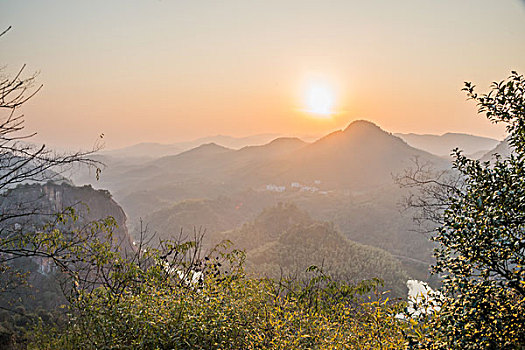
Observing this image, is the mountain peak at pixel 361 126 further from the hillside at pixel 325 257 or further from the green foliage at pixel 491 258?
the green foliage at pixel 491 258

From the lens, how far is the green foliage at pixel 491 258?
392 centimetres

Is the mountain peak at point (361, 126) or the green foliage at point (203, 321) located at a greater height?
the mountain peak at point (361, 126)

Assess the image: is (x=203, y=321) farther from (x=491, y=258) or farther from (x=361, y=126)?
(x=361, y=126)

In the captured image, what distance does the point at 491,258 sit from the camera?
4027 mm

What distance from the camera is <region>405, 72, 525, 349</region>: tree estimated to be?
3.92 metres

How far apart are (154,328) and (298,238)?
160 feet

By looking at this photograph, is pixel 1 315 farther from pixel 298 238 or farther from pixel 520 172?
pixel 298 238

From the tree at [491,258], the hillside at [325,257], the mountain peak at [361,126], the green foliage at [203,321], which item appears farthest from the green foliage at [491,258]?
the mountain peak at [361,126]

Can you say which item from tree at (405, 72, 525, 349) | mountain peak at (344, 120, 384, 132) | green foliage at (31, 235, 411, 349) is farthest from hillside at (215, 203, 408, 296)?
mountain peak at (344, 120, 384, 132)

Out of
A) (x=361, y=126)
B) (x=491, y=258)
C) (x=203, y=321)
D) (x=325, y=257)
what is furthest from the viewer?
(x=361, y=126)

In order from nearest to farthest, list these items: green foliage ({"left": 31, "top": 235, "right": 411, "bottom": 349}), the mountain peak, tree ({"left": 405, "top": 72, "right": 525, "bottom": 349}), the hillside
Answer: tree ({"left": 405, "top": 72, "right": 525, "bottom": 349}) → green foliage ({"left": 31, "top": 235, "right": 411, "bottom": 349}) → the hillside → the mountain peak

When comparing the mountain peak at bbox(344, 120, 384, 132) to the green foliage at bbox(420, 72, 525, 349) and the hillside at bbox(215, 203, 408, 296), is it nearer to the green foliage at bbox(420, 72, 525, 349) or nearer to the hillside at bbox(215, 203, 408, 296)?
the hillside at bbox(215, 203, 408, 296)

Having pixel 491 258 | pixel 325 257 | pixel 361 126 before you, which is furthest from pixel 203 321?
pixel 361 126

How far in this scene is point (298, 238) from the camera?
175ft
